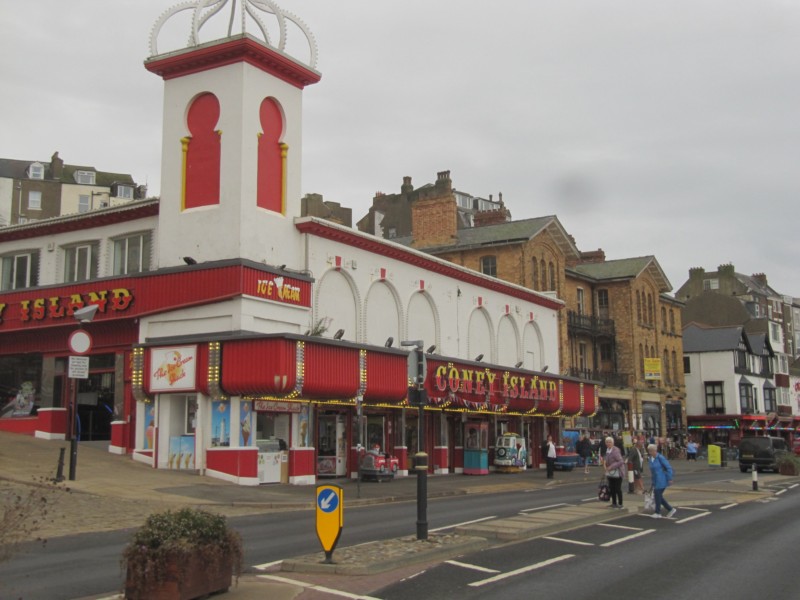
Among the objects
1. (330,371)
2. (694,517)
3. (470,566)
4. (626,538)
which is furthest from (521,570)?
(330,371)

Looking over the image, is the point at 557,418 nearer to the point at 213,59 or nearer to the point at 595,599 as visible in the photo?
the point at 213,59

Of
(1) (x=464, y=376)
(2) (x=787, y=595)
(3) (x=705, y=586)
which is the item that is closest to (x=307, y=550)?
(3) (x=705, y=586)

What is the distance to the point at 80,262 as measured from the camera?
32656 millimetres

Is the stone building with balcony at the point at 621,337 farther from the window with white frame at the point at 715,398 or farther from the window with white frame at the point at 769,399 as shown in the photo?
the window with white frame at the point at 769,399

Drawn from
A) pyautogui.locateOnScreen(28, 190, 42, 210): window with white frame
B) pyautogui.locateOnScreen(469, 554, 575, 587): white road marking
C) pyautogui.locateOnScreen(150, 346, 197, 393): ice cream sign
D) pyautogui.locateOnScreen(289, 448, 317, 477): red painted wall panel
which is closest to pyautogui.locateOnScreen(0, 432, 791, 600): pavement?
pyautogui.locateOnScreen(469, 554, 575, 587): white road marking

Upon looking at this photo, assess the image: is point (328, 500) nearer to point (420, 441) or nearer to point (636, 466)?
point (420, 441)

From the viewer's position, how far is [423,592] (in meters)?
10.5

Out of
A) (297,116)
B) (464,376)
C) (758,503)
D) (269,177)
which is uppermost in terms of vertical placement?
(297,116)

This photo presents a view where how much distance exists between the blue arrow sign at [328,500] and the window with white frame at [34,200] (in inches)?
3161

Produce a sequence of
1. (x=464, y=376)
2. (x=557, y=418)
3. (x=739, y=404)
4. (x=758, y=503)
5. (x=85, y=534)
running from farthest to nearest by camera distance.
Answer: (x=739, y=404)
(x=557, y=418)
(x=464, y=376)
(x=758, y=503)
(x=85, y=534)

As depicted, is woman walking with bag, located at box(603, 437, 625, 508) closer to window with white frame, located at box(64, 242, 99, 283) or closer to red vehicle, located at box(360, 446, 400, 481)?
red vehicle, located at box(360, 446, 400, 481)

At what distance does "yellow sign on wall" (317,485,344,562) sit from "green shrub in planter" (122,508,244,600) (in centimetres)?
200

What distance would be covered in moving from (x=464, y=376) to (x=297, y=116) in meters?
12.6

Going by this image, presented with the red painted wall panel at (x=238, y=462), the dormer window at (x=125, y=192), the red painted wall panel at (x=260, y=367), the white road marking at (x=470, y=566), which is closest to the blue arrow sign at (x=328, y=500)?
the white road marking at (x=470, y=566)
